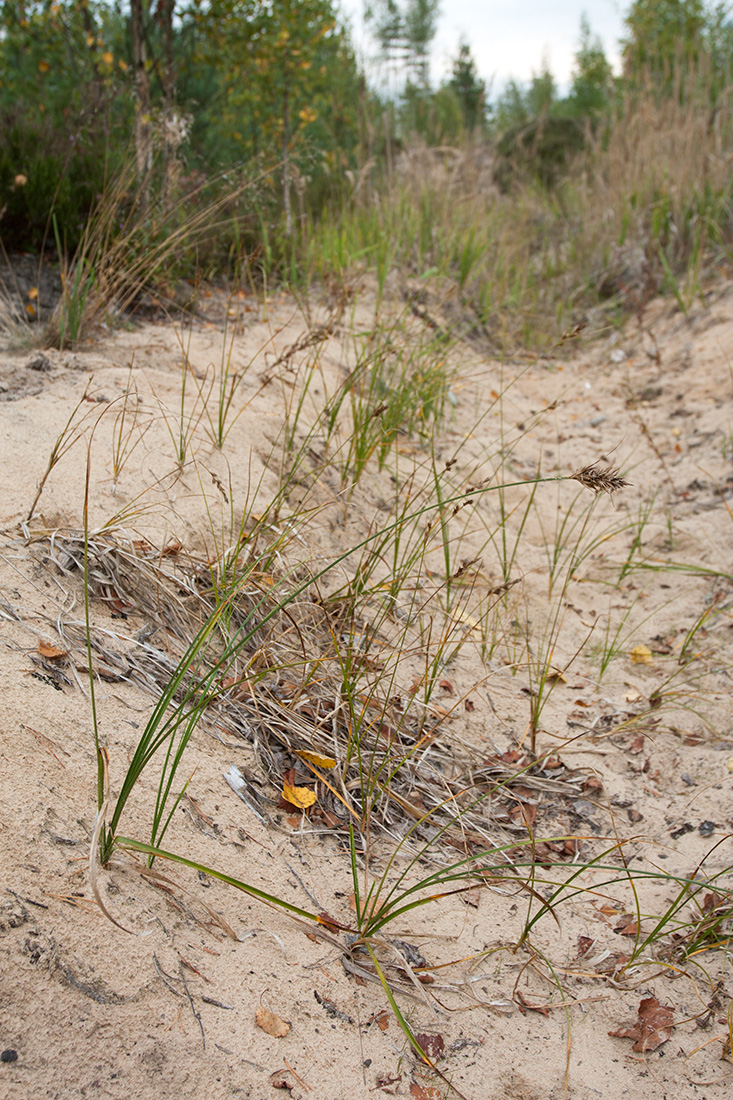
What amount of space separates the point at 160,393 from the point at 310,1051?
2178mm

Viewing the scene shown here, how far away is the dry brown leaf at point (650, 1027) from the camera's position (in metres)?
1.11

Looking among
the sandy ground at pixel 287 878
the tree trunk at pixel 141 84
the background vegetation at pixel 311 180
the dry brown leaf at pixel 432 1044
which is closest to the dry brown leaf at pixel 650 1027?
the sandy ground at pixel 287 878

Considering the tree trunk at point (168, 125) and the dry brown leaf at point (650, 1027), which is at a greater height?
the tree trunk at point (168, 125)

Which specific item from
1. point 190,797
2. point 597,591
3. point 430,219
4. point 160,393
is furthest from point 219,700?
point 430,219

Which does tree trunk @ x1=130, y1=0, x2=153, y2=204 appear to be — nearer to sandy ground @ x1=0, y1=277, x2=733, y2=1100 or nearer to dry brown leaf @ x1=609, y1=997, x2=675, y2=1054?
sandy ground @ x1=0, y1=277, x2=733, y2=1100

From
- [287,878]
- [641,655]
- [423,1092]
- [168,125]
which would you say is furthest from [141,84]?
[423,1092]

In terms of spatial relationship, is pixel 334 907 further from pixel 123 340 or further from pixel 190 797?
pixel 123 340

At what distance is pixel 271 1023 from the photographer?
98cm

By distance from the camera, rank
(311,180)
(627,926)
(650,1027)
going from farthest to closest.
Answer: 1. (311,180)
2. (627,926)
3. (650,1027)

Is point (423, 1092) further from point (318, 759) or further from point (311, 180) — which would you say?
point (311, 180)

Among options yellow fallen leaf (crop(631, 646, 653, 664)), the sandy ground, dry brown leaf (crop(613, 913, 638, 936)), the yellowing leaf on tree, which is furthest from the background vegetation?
dry brown leaf (crop(613, 913, 638, 936))

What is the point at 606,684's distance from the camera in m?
2.13

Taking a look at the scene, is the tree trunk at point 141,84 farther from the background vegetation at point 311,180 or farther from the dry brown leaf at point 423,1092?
the dry brown leaf at point 423,1092

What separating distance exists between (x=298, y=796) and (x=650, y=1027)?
0.73m
